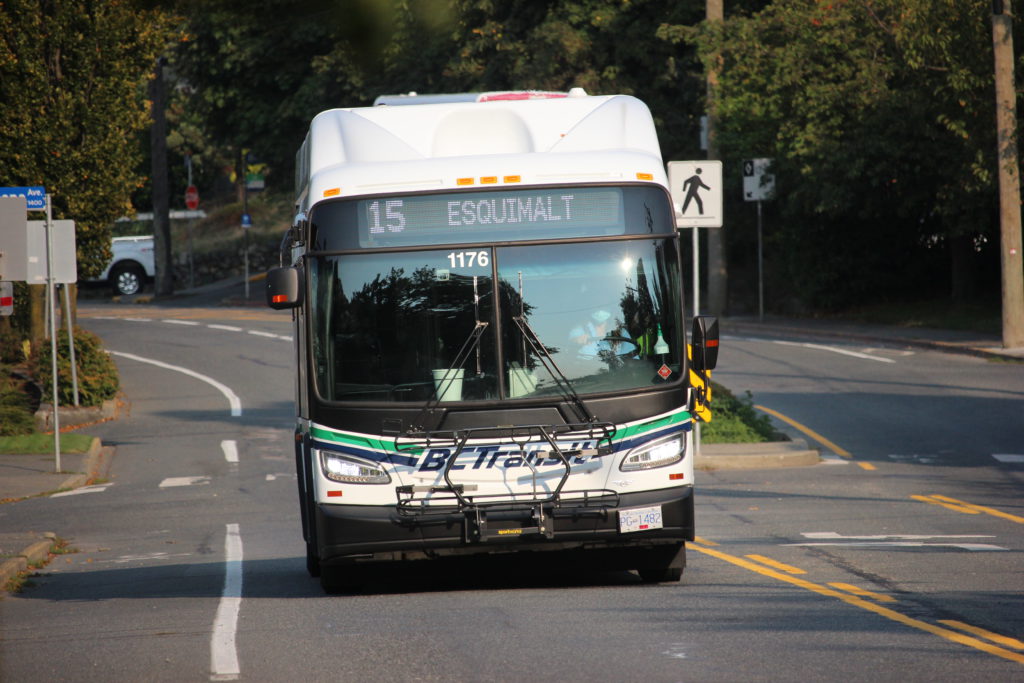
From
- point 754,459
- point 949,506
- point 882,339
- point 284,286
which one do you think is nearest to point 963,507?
point 949,506

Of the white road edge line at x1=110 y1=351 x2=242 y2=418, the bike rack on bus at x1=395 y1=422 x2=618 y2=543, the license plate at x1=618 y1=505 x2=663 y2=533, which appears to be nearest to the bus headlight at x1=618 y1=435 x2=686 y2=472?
the bike rack on bus at x1=395 y1=422 x2=618 y2=543

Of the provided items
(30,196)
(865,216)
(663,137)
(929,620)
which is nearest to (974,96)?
(865,216)

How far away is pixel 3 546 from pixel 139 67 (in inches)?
607

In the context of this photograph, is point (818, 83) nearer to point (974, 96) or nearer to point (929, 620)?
point (974, 96)

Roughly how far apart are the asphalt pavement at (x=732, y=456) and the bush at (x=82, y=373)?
5.95ft

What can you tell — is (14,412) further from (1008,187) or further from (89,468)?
(1008,187)

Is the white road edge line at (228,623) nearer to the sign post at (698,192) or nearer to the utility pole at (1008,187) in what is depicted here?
the sign post at (698,192)

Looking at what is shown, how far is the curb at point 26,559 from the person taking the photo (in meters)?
11.2

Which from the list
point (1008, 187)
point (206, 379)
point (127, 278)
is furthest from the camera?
point (127, 278)

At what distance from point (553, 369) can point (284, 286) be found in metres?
1.74

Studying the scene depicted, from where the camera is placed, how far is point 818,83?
34281 mm

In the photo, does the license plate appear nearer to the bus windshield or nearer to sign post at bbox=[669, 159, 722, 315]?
the bus windshield

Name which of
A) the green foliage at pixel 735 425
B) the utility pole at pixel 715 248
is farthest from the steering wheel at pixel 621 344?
the utility pole at pixel 715 248

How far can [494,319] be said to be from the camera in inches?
359
